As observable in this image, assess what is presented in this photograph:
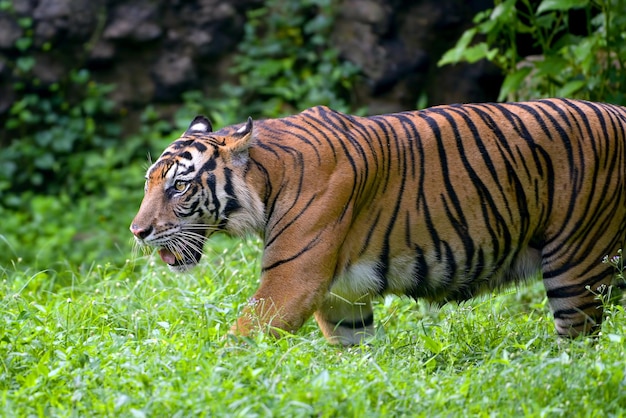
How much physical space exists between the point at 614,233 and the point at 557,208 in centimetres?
31

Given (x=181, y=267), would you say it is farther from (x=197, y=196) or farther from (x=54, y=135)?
(x=54, y=135)

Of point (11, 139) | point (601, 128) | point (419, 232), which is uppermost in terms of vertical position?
point (601, 128)

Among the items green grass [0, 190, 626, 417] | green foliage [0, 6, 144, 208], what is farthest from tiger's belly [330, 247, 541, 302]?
green foliage [0, 6, 144, 208]

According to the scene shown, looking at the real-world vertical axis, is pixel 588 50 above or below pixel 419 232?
above

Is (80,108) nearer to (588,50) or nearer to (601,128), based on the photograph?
(588,50)

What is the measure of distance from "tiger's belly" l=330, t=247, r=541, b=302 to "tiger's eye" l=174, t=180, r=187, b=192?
0.83 m

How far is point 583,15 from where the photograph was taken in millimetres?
8102

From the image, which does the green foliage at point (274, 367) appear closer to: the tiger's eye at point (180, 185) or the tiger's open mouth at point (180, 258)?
the tiger's open mouth at point (180, 258)

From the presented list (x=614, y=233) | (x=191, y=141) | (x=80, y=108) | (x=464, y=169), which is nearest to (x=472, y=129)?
(x=464, y=169)

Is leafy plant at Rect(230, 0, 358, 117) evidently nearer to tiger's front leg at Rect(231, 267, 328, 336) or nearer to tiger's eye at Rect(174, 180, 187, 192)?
tiger's eye at Rect(174, 180, 187, 192)

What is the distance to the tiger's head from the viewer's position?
4430 mm

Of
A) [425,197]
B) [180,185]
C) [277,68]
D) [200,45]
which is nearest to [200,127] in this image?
[180,185]

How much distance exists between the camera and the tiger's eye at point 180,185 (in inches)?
175

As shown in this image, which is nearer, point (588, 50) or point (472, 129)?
point (472, 129)
